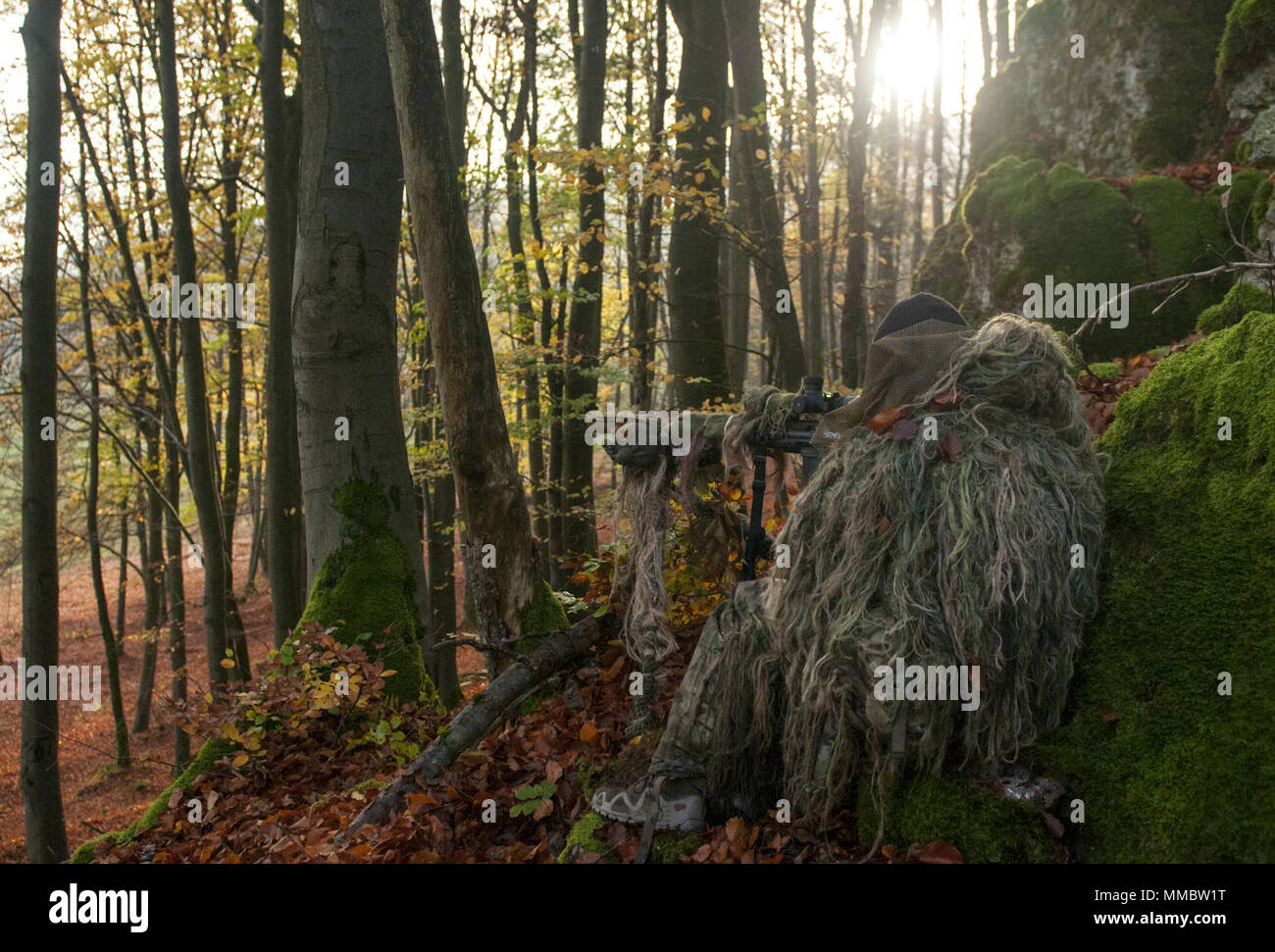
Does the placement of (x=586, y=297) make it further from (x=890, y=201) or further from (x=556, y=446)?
(x=890, y=201)

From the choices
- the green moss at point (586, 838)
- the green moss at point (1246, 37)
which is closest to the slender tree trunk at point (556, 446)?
the green moss at point (586, 838)

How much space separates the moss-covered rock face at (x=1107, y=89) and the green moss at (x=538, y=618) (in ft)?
25.8

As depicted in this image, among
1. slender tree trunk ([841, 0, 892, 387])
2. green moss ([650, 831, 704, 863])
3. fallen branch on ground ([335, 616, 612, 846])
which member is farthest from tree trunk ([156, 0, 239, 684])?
slender tree trunk ([841, 0, 892, 387])

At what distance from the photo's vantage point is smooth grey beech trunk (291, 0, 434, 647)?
5590 mm

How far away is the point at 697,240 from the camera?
9000 mm

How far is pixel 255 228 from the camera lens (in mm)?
13367

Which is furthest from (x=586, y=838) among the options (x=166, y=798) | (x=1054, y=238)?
(x=1054, y=238)

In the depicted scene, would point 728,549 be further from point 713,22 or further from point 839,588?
point 713,22

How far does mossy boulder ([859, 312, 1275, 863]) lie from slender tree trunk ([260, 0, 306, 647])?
248 inches

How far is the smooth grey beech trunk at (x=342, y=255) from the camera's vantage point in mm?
5590

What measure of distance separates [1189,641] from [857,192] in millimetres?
8657

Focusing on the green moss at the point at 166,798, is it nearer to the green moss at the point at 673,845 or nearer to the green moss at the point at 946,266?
the green moss at the point at 673,845

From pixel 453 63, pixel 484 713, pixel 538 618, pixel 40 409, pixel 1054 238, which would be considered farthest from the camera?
pixel 453 63
